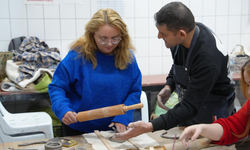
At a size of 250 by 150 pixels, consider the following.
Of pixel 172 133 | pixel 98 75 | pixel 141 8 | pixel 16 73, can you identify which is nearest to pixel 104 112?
pixel 98 75

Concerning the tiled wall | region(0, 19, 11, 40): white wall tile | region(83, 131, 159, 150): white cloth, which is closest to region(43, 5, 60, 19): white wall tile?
the tiled wall

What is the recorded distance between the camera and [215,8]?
3895 mm

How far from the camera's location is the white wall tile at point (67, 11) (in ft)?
11.3

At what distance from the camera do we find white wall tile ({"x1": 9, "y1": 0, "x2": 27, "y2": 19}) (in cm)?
331

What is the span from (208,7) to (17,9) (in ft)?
8.90

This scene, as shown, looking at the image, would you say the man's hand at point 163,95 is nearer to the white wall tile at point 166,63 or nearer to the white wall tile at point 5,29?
the white wall tile at point 166,63

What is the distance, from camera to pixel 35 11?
11.1ft

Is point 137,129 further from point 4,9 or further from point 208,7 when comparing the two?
point 208,7

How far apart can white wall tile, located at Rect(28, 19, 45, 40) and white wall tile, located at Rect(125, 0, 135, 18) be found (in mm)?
1165

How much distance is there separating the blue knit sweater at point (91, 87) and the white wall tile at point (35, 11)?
1902 millimetres

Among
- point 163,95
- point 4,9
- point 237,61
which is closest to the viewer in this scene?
point 163,95

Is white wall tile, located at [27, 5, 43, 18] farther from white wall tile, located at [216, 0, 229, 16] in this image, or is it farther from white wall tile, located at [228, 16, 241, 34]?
white wall tile, located at [228, 16, 241, 34]

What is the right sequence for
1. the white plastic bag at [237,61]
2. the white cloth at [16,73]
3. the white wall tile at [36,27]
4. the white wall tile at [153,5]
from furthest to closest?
the white wall tile at [153,5]
the white plastic bag at [237,61]
the white wall tile at [36,27]
the white cloth at [16,73]

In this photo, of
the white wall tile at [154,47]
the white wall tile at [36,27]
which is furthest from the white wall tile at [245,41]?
the white wall tile at [36,27]
